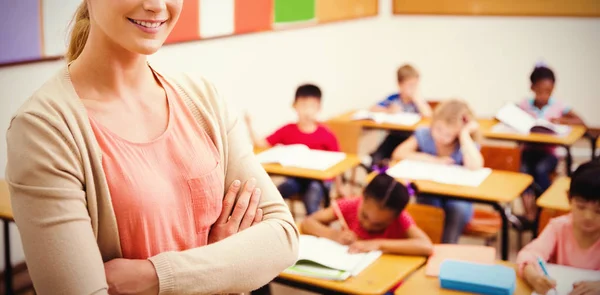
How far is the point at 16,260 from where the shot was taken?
3.56m

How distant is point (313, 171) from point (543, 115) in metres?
2.22

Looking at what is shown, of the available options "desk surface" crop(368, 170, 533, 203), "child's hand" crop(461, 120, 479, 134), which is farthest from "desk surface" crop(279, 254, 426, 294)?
"child's hand" crop(461, 120, 479, 134)

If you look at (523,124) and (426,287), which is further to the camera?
(523,124)

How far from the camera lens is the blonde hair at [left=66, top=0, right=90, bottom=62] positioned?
1182mm

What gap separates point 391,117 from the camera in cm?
527

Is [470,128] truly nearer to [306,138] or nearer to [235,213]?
[306,138]

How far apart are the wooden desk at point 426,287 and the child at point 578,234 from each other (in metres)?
0.16

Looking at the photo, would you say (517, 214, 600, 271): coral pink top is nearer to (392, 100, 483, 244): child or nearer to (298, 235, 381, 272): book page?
(298, 235, 381, 272): book page

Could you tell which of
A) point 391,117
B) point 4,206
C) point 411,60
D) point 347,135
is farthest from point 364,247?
point 411,60

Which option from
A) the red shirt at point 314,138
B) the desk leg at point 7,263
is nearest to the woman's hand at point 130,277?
the desk leg at point 7,263

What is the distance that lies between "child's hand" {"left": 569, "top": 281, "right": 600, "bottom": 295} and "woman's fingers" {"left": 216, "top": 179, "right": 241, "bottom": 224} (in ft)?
4.97

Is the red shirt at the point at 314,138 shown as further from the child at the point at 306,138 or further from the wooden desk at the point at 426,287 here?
the wooden desk at the point at 426,287

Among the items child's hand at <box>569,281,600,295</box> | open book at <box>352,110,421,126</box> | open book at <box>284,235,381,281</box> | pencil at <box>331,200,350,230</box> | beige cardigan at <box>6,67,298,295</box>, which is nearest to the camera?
beige cardigan at <box>6,67,298,295</box>

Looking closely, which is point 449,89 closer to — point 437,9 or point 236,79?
point 437,9
